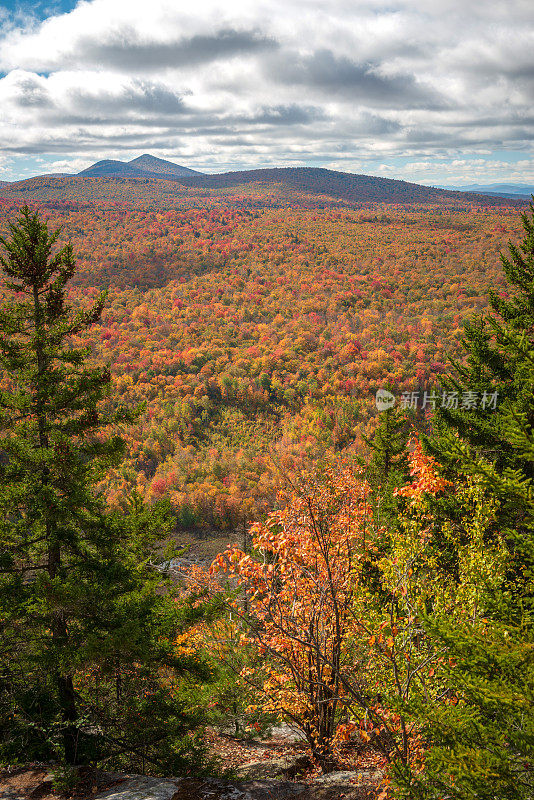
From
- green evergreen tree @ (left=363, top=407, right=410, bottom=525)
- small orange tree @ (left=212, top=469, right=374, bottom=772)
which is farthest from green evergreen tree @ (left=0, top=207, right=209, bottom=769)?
green evergreen tree @ (left=363, top=407, right=410, bottom=525)

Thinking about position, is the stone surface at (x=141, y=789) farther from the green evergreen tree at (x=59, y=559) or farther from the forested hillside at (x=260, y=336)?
the forested hillside at (x=260, y=336)

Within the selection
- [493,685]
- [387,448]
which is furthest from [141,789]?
[387,448]

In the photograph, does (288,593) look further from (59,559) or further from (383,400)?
(383,400)

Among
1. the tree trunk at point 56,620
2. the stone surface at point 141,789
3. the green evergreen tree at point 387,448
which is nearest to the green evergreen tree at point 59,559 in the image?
the tree trunk at point 56,620

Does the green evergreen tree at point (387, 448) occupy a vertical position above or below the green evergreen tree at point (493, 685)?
below

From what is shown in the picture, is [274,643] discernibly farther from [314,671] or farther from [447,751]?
[447,751]

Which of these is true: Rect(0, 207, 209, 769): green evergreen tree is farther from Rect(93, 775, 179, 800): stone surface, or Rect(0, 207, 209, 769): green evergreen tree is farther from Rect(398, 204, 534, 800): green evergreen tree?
Rect(398, 204, 534, 800): green evergreen tree
